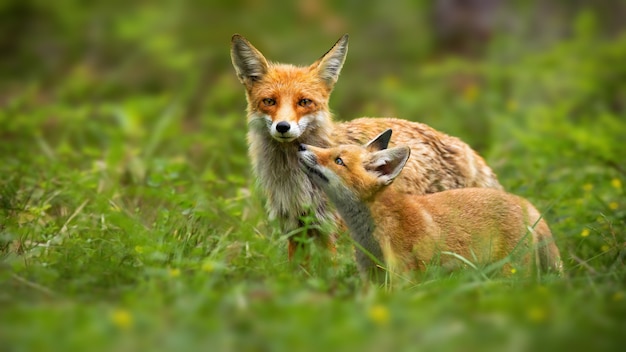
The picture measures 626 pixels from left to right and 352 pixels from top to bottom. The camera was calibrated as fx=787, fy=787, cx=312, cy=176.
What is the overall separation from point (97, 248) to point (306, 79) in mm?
2454

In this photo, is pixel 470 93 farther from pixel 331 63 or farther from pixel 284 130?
pixel 284 130

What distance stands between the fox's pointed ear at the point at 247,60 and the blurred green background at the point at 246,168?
118 cm

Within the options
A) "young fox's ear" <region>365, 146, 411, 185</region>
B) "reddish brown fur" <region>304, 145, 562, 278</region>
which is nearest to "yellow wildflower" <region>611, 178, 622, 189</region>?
"reddish brown fur" <region>304, 145, 562, 278</region>

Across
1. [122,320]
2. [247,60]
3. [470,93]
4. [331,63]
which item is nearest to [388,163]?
[331,63]

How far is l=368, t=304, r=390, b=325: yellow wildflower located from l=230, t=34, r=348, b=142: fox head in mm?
2917

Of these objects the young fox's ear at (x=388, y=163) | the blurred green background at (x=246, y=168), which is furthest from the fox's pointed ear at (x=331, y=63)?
the blurred green background at (x=246, y=168)

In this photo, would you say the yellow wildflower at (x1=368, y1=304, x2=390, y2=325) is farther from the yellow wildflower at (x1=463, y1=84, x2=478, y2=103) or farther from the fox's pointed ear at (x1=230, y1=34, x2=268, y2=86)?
the yellow wildflower at (x1=463, y1=84, x2=478, y2=103)

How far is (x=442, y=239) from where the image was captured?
251 inches

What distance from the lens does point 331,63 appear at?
748 cm

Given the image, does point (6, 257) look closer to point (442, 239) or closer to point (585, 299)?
point (442, 239)

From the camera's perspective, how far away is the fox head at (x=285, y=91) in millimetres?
6980

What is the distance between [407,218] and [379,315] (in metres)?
2.31

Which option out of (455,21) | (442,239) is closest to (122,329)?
(442,239)

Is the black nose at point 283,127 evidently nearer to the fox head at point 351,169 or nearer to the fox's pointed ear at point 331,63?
the fox head at point 351,169
